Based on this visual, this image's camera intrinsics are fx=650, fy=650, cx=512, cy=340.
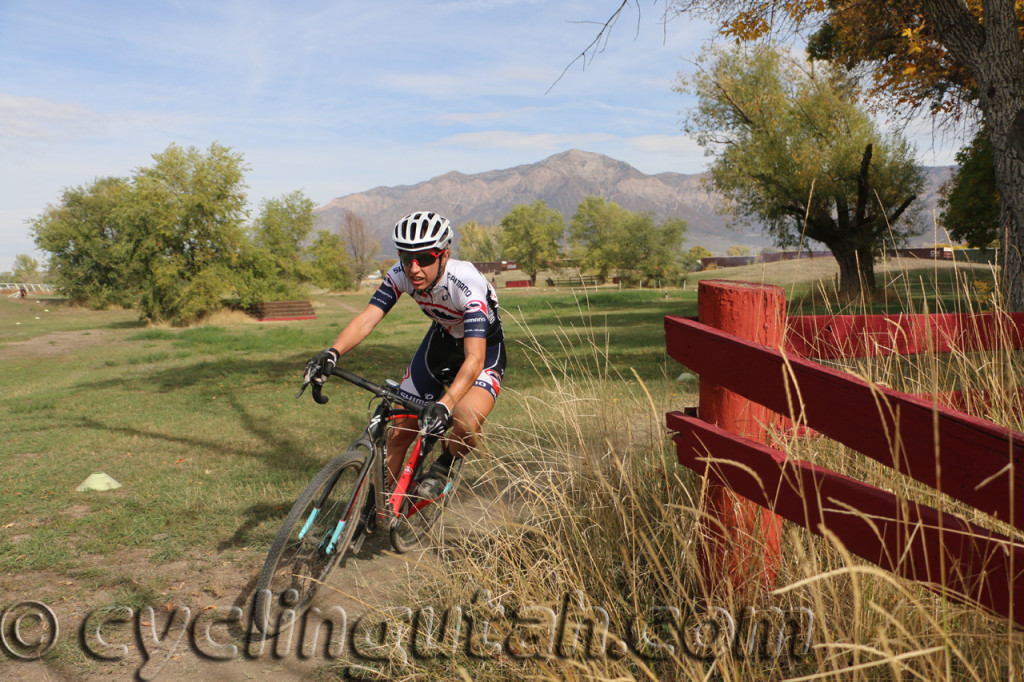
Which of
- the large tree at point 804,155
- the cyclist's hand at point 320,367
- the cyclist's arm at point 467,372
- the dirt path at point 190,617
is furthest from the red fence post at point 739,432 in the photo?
the large tree at point 804,155

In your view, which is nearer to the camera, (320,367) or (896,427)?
(896,427)

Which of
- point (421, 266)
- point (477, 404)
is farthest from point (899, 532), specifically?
point (421, 266)

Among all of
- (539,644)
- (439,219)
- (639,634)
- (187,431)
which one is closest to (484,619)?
(539,644)

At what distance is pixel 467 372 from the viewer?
3.82m

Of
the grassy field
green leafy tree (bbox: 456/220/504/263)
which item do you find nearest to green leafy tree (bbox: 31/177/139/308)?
the grassy field

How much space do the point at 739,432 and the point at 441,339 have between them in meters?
2.52

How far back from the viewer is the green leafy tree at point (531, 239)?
336ft

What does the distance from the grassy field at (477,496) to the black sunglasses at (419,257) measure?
0.62 metres

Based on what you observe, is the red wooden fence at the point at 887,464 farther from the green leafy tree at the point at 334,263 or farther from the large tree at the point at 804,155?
the green leafy tree at the point at 334,263

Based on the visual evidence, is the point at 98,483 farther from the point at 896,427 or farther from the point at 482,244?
the point at 482,244

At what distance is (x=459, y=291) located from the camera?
13.5 feet

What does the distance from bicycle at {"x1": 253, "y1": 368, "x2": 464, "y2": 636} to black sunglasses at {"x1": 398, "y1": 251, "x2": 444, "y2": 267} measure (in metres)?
0.79

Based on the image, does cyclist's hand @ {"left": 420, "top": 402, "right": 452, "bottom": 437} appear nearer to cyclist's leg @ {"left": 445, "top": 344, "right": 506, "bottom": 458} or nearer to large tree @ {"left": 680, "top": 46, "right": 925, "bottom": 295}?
cyclist's leg @ {"left": 445, "top": 344, "right": 506, "bottom": 458}

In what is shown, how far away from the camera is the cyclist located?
3828mm
